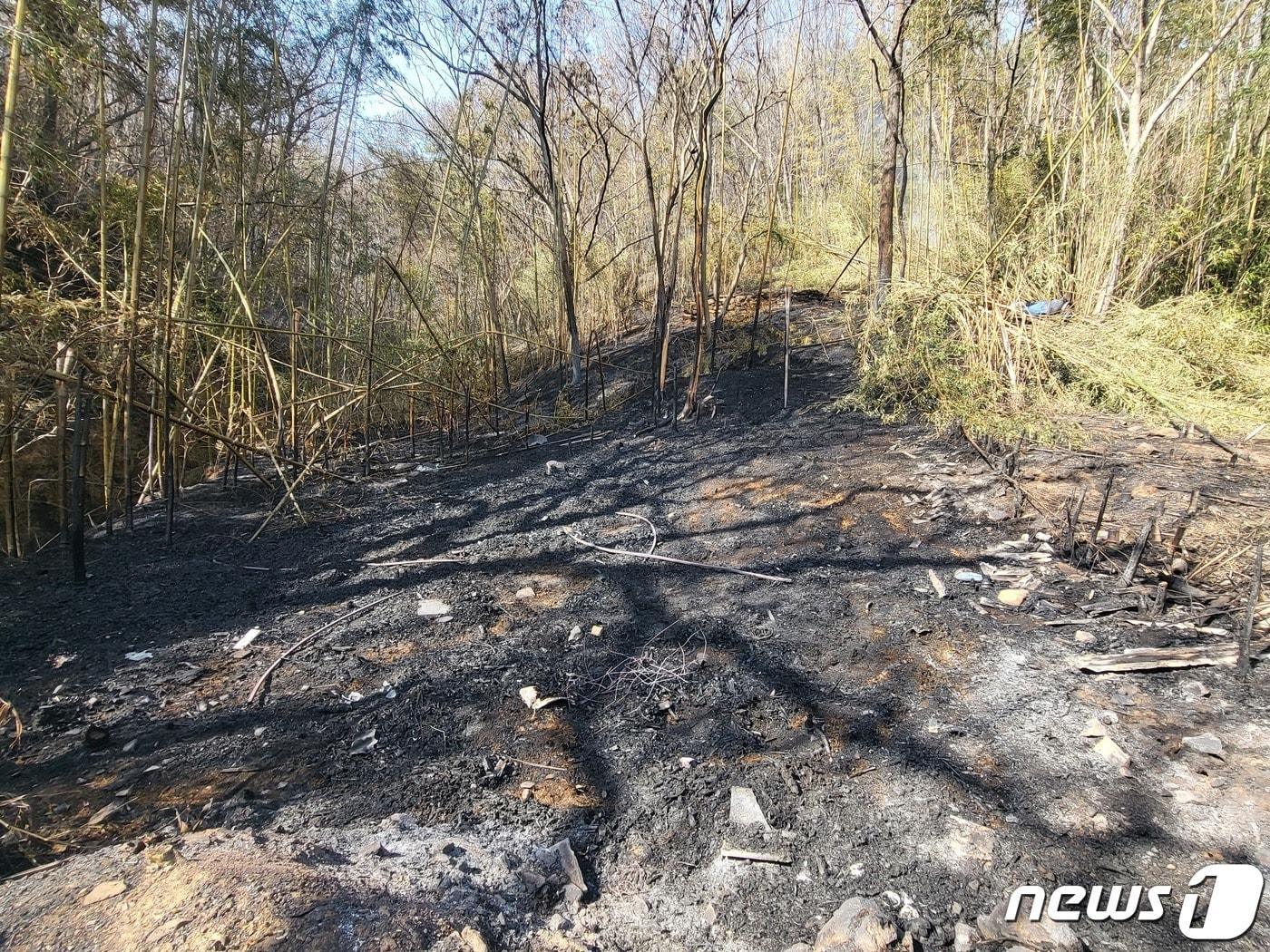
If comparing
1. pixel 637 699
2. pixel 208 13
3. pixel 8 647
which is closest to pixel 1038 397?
pixel 637 699

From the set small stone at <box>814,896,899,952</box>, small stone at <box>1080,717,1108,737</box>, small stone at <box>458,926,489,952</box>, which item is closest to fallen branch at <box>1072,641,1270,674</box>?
small stone at <box>1080,717,1108,737</box>

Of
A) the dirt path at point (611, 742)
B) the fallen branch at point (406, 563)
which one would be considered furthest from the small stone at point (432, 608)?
the fallen branch at point (406, 563)

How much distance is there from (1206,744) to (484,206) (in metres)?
6.15

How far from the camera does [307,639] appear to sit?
6.39 feet

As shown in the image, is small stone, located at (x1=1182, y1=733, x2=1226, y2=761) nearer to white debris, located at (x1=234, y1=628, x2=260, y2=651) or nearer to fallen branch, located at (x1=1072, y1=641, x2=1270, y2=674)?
fallen branch, located at (x1=1072, y1=641, x2=1270, y2=674)

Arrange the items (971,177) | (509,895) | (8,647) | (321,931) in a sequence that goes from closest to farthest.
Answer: (321,931) < (509,895) < (8,647) < (971,177)

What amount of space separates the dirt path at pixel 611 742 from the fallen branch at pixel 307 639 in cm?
3

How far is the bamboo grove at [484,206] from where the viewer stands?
265cm

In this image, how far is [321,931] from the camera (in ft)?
3.20

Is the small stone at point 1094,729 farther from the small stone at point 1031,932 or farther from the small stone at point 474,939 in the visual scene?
the small stone at point 474,939

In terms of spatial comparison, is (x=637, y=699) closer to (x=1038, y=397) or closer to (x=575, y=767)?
(x=575, y=767)

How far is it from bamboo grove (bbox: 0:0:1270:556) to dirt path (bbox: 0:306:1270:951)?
2.97ft

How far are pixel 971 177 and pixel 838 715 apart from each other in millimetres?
6149

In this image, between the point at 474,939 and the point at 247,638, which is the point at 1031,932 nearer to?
the point at 474,939
